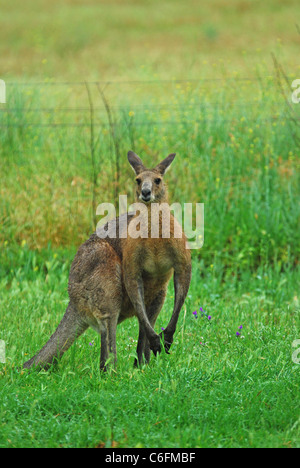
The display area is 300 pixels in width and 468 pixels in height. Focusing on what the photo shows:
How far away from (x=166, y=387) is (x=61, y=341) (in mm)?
919

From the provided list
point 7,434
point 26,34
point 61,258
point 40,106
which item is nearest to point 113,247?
point 7,434

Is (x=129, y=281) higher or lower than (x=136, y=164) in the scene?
lower

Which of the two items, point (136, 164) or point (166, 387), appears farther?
point (136, 164)

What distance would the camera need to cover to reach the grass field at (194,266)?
13.0ft

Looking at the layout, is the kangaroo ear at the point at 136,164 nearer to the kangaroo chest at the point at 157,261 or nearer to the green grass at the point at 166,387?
the kangaroo chest at the point at 157,261

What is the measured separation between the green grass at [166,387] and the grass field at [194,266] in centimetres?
A: 1

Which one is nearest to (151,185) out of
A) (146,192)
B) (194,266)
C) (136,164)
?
(146,192)

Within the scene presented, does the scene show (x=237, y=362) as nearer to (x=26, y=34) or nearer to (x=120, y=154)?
(x=120, y=154)

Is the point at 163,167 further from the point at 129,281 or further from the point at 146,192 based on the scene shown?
the point at 129,281

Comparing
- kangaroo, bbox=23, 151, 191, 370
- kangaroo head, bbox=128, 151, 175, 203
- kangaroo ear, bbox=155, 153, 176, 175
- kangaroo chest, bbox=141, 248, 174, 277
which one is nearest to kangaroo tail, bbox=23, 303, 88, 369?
kangaroo, bbox=23, 151, 191, 370

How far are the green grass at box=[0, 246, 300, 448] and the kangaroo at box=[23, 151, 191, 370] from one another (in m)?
0.17

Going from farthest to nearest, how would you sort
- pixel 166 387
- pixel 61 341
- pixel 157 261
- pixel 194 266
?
pixel 194 266
pixel 61 341
pixel 157 261
pixel 166 387

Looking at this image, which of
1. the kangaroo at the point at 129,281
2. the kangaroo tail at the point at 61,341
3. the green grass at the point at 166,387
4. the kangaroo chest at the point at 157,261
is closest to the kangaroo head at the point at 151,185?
the kangaroo at the point at 129,281

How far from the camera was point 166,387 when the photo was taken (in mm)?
4242
